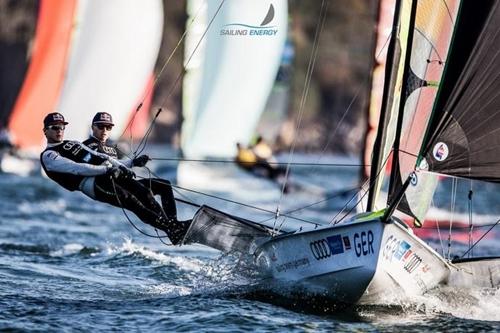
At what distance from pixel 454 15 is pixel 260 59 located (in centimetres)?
1131

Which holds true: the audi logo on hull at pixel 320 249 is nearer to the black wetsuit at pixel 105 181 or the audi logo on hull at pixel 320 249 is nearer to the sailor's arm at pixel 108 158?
the black wetsuit at pixel 105 181

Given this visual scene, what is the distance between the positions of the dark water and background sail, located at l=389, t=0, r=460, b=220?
3.54ft

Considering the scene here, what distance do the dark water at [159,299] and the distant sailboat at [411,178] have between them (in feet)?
0.66

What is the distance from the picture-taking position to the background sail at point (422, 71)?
8742 millimetres

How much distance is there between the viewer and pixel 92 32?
21172mm

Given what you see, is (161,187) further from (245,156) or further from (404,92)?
(245,156)

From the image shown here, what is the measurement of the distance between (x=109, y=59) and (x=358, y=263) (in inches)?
545

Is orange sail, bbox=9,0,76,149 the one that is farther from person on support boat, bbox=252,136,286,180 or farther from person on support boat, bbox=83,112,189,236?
person on support boat, bbox=83,112,189,236

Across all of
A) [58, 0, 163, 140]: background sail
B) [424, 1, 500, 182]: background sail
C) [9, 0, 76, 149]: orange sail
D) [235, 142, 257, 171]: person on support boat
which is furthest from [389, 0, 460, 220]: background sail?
[9, 0, 76, 149]: orange sail

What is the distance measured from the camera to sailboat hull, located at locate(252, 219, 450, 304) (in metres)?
7.72

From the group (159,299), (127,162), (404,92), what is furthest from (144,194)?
(404,92)

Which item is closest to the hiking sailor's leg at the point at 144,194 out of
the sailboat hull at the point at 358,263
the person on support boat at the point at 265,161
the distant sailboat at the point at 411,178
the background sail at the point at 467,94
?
the distant sailboat at the point at 411,178

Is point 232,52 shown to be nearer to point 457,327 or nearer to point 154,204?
point 154,204

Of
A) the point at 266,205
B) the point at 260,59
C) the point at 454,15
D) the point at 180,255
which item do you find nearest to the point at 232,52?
the point at 260,59
